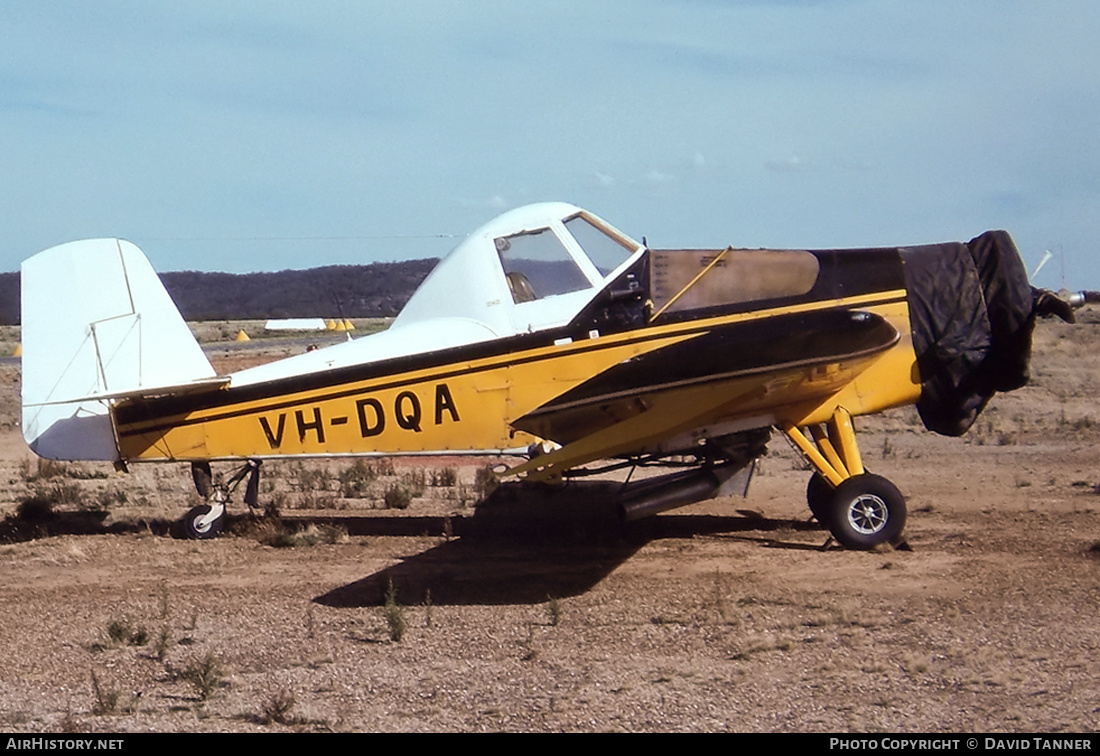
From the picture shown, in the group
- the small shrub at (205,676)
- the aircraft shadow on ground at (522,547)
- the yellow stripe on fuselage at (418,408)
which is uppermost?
the yellow stripe on fuselage at (418,408)

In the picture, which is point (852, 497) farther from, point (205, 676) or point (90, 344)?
point (90, 344)

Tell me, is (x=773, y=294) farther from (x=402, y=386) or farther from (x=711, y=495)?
(x=402, y=386)

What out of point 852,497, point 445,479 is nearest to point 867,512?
point 852,497

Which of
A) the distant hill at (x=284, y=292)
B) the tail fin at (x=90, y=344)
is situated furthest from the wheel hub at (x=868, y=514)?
the distant hill at (x=284, y=292)

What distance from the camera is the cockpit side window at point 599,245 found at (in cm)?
898

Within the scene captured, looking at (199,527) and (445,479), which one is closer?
(199,527)

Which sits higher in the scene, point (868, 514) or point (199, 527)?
point (868, 514)

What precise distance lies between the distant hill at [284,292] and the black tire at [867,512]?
67.8 m

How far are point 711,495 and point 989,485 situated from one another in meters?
4.43

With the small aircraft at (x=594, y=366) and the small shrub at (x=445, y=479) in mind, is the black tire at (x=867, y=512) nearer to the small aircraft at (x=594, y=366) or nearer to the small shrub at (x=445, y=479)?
the small aircraft at (x=594, y=366)

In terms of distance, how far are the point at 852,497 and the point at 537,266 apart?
3062 mm

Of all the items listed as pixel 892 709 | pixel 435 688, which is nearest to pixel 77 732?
pixel 435 688

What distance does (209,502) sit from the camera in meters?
10.4

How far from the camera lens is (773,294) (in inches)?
338
